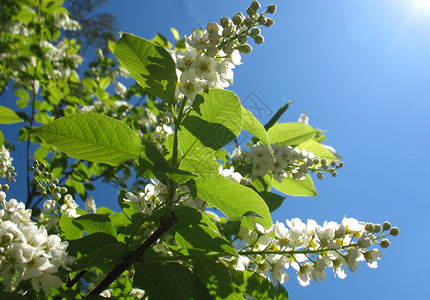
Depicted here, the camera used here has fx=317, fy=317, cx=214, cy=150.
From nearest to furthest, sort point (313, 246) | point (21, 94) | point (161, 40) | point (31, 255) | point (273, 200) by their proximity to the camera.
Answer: point (31, 255), point (313, 246), point (273, 200), point (161, 40), point (21, 94)

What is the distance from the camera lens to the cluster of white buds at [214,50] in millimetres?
1308

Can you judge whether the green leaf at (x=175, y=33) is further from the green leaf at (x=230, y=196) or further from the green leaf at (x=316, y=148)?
the green leaf at (x=230, y=196)

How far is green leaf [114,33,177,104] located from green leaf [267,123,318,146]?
90 cm

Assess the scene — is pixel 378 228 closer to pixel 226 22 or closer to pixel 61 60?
pixel 226 22

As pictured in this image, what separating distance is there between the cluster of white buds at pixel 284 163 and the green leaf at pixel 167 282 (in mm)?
819

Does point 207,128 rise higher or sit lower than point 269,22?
lower

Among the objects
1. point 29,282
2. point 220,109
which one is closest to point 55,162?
point 29,282

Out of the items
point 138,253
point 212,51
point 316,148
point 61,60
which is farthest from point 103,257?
point 61,60

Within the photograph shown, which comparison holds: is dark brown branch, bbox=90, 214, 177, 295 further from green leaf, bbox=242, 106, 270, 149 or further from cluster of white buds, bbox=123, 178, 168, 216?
green leaf, bbox=242, 106, 270, 149

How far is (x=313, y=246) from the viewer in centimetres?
147

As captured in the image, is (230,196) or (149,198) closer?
(230,196)

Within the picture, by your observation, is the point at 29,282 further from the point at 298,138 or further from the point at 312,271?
the point at 298,138

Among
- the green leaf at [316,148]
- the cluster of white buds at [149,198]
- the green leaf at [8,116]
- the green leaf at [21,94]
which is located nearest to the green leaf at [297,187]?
the green leaf at [316,148]

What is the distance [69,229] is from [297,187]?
4.49ft
